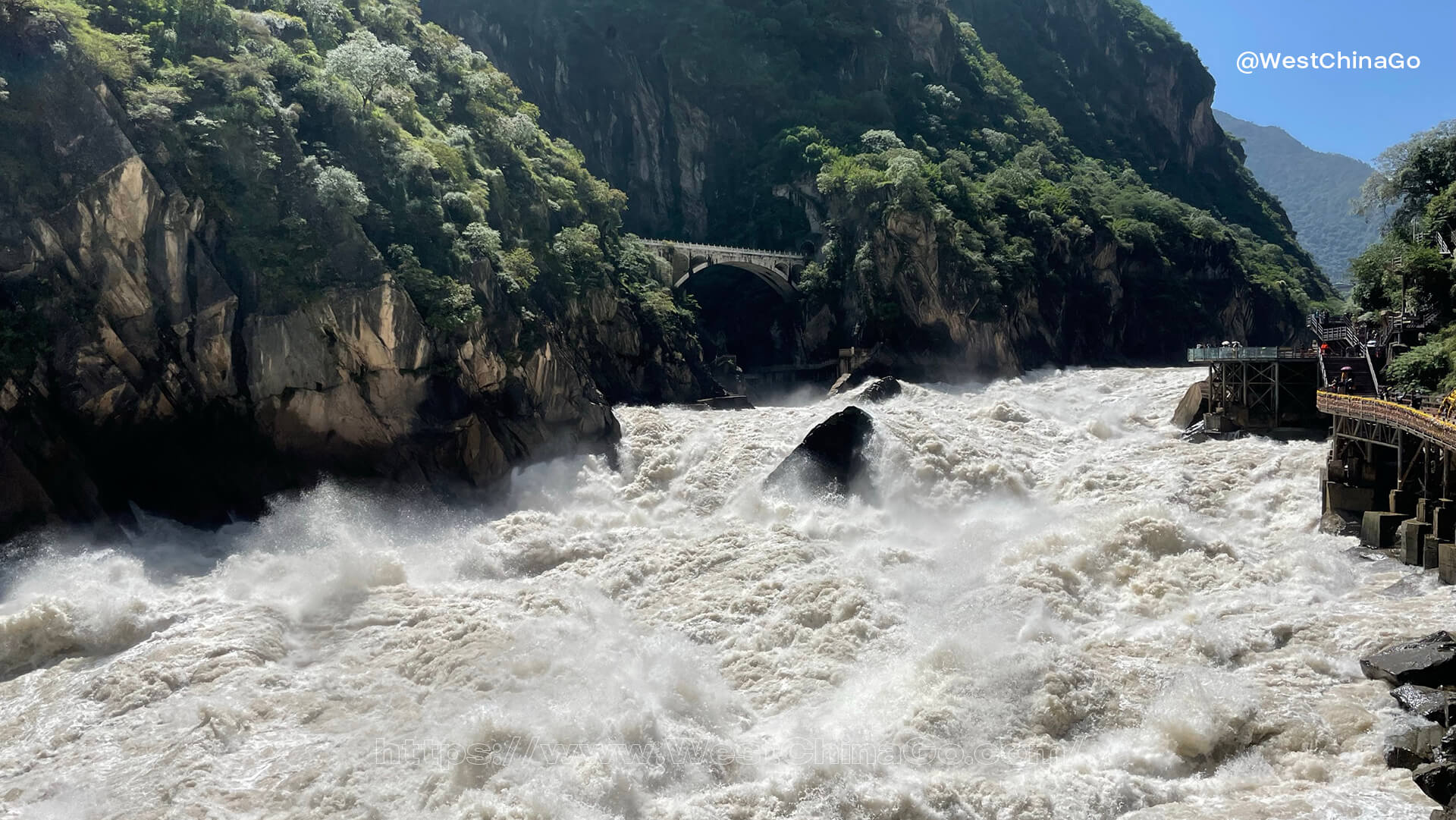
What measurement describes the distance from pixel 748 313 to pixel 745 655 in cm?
5989

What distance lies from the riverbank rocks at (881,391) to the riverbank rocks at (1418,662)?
35093mm

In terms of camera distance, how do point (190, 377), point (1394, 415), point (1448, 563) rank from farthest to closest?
point (190, 377) → point (1394, 415) → point (1448, 563)

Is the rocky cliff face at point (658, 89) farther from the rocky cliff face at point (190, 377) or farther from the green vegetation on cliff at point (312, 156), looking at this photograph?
the rocky cliff face at point (190, 377)

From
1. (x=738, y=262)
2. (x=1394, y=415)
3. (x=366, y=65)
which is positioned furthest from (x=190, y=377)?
(x=738, y=262)

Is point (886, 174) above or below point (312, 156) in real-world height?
above

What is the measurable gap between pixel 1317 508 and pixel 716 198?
68983 millimetres

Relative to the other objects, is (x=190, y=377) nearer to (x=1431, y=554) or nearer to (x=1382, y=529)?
(x=1382, y=529)

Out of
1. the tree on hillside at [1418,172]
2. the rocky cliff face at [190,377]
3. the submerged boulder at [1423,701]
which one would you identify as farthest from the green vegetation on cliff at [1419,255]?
the rocky cliff face at [190,377]

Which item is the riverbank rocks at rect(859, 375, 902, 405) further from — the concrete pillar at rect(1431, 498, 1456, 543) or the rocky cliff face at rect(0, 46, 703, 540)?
the concrete pillar at rect(1431, 498, 1456, 543)

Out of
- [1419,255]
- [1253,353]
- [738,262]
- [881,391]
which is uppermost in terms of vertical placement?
[738,262]

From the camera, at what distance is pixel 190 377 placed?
40.8 m

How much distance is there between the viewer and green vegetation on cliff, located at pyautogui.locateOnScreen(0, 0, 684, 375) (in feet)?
133

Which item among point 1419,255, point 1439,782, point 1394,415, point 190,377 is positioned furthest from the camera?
point 1419,255

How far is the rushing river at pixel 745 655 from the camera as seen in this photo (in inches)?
857
